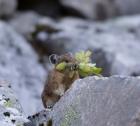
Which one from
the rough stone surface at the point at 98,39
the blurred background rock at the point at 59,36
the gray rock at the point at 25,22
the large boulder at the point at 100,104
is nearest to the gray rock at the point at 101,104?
the large boulder at the point at 100,104

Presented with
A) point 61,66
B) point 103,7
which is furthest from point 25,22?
point 61,66

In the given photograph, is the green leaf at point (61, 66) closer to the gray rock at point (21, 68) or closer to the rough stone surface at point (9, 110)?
the rough stone surface at point (9, 110)

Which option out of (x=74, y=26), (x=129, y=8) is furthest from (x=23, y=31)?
(x=129, y=8)

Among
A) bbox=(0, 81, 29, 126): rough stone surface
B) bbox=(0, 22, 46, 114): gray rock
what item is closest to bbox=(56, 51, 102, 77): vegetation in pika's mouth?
bbox=(0, 81, 29, 126): rough stone surface

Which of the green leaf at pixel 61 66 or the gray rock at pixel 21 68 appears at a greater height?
the gray rock at pixel 21 68

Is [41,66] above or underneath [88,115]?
above

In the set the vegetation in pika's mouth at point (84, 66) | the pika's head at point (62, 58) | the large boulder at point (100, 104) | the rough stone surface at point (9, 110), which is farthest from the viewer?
the pika's head at point (62, 58)

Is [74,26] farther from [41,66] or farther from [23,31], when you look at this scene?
[41,66]
